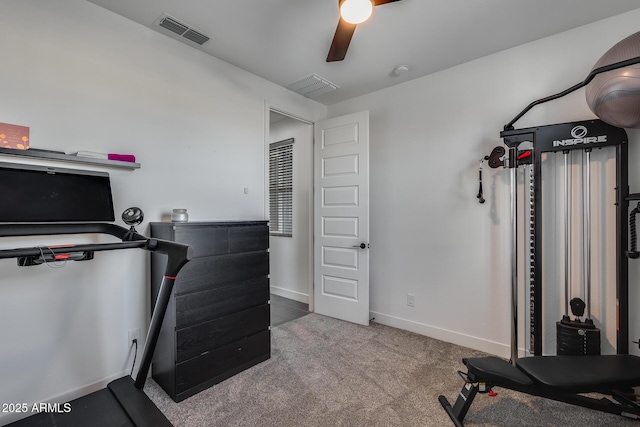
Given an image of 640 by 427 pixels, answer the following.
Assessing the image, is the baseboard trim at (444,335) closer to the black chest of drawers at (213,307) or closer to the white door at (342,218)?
the white door at (342,218)

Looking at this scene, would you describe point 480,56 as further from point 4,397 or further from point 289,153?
point 4,397

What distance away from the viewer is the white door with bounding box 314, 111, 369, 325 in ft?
A: 10.9

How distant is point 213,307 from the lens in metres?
2.22

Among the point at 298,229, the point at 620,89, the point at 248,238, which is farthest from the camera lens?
the point at 298,229

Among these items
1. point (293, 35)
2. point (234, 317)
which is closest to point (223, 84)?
point (293, 35)

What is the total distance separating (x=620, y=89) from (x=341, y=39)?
1.58 metres

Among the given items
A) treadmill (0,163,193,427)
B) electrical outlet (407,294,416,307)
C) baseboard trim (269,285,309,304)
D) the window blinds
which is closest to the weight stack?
electrical outlet (407,294,416,307)

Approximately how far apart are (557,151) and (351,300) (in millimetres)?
2375

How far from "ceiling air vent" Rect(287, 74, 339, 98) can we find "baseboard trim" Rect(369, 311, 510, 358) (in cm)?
268

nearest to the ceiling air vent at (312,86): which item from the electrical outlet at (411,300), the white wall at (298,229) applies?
the white wall at (298,229)

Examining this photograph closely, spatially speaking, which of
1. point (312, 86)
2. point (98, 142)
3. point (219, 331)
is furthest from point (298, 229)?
point (98, 142)

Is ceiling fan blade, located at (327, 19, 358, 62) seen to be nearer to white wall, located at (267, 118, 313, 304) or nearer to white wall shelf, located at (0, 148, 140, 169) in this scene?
white wall shelf, located at (0, 148, 140, 169)

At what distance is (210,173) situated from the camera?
273 cm

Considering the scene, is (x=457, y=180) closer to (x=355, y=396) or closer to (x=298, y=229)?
(x=355, y=396)
